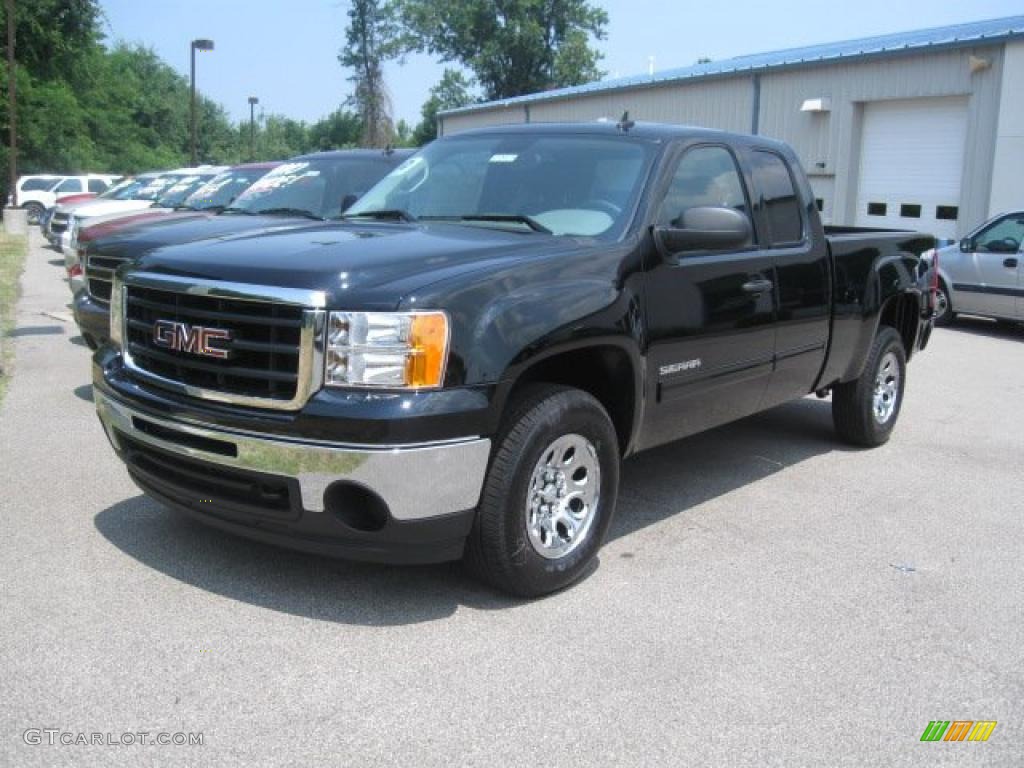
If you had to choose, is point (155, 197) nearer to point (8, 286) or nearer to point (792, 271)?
point (8, 286)

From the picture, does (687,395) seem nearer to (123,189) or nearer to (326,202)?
(326,202)

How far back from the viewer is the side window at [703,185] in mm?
4886

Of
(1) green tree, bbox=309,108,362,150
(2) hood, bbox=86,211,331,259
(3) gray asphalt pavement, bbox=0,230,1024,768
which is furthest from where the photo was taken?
(1) green tree, bbox=309,108,362,150

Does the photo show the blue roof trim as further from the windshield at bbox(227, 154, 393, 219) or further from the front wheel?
the front wheel

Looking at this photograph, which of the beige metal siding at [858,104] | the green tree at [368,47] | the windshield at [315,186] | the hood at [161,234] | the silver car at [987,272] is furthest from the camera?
the green tree at [368,47]

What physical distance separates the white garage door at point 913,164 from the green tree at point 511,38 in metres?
39.8

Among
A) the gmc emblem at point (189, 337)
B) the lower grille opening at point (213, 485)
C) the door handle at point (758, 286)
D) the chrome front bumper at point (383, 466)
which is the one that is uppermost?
the door handle at point (758, 286)

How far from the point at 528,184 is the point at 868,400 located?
10.1 feet

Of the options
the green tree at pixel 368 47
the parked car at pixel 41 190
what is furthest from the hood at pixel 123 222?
the green tree at pixel 368 47

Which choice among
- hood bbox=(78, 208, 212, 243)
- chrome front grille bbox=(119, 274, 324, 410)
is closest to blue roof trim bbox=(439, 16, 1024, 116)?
hood bbox=(78, 208, 212, 243)

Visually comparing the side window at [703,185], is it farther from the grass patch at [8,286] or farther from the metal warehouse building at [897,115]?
the metal warehouse building at [897,115]

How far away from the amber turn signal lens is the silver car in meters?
11.2

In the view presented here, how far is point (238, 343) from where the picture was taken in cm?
373

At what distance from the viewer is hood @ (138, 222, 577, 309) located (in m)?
3.64
